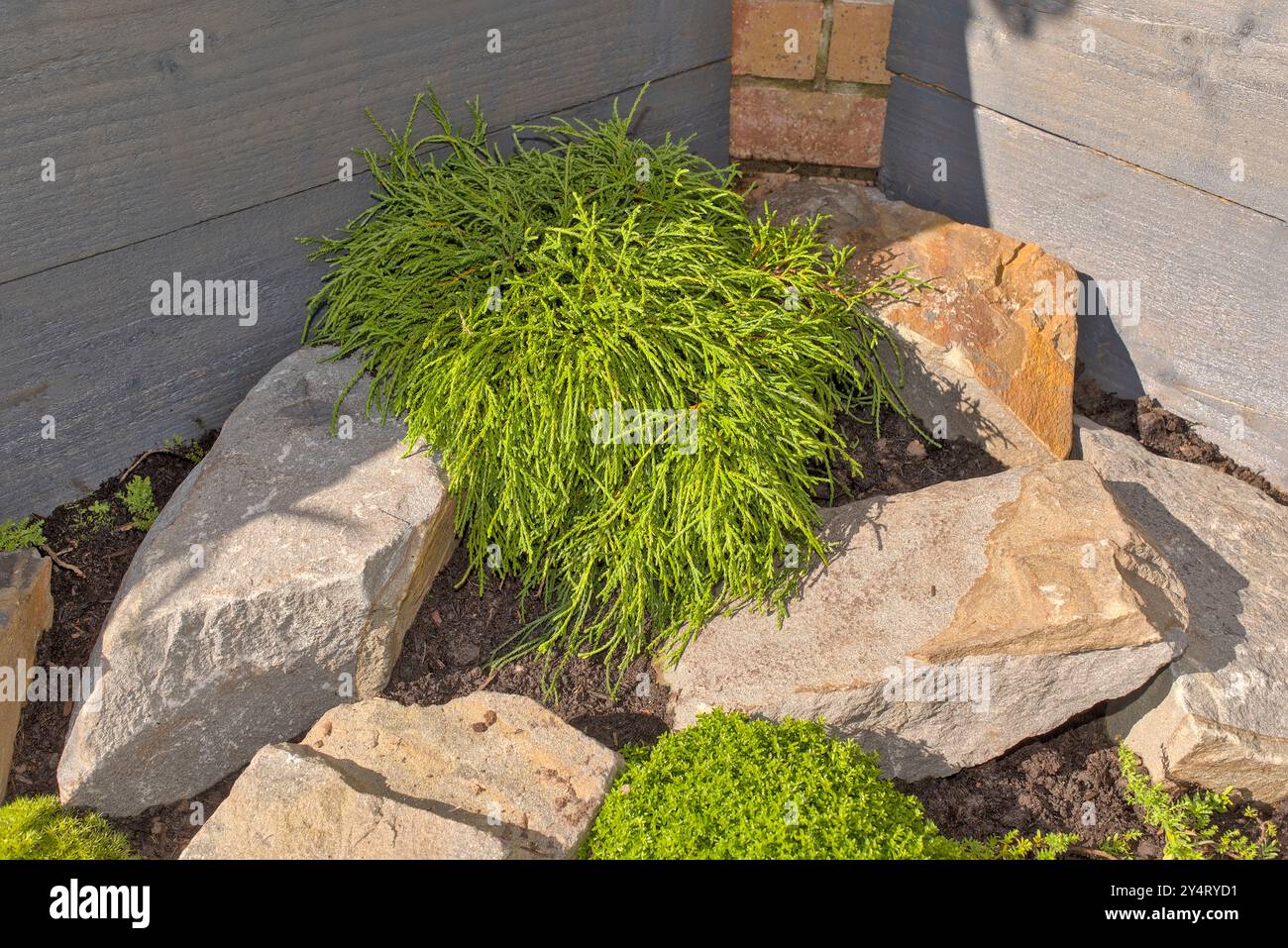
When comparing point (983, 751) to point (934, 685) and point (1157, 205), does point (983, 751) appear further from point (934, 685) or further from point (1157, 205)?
point (1157, 205)

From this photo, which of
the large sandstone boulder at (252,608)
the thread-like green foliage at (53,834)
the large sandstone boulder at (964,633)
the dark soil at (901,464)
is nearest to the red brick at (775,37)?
the dark soil at (901,464)

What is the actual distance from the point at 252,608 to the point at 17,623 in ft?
2.78

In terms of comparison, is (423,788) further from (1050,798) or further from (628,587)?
(1050,798)

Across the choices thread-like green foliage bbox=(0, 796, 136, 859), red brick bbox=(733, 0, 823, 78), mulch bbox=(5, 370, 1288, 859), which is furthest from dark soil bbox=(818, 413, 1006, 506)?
thread-like green foliage bbox=(0, 796, 136, 859)

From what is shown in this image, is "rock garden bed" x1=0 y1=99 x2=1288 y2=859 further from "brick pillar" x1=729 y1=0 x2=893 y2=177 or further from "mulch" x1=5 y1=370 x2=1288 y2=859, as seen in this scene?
"brick pillar" x1=729 y1=0 x2=893 y2=177

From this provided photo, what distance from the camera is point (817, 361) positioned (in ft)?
12.8

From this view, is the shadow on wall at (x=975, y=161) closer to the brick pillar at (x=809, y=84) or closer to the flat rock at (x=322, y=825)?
the brick pillar at (x=809, y=84)

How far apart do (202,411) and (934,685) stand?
273cm

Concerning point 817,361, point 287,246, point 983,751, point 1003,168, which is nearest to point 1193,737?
point 983,751

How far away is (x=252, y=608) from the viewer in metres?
3.39

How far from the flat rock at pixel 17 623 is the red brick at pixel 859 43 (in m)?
3.53

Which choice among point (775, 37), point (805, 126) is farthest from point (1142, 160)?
point (775, 37)

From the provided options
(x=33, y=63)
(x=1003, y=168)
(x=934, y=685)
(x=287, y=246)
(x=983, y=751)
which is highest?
(x=33, y=63)

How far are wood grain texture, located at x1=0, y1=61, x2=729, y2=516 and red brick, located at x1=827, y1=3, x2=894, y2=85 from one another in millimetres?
1426
